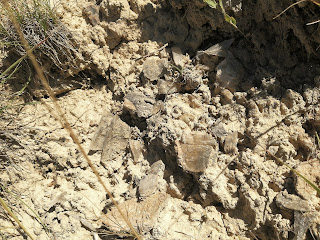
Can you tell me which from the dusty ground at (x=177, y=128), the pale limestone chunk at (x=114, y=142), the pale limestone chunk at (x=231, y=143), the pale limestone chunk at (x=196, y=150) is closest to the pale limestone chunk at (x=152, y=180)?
the dusty ground at (x=177, y=128)

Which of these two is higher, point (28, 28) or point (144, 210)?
point (28, 28)

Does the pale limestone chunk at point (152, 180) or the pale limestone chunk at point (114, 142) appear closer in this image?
the pale limestone chunk at point (152, 180)

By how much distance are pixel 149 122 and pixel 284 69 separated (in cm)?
94

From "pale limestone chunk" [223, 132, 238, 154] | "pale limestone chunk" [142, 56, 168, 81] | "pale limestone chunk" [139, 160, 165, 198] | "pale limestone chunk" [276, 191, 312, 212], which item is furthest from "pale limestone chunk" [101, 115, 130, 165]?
"pale limestone chunk" [276, 191, 312, 212]

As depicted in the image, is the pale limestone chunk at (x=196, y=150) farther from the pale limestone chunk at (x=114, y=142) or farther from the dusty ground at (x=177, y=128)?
the pale limestone chunk at (x=114, y=142)

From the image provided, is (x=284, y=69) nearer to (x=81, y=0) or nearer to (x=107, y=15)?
(x=107, y=15)

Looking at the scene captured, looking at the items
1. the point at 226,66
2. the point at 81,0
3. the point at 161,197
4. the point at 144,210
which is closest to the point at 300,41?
the point at 226,66

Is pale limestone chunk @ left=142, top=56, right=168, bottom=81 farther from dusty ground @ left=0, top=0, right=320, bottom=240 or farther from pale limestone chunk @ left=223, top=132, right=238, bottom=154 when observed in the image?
pale limestone chunk @ left=223, top=132, right=238, bottom=154

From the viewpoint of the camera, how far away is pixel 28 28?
2176 millimetres

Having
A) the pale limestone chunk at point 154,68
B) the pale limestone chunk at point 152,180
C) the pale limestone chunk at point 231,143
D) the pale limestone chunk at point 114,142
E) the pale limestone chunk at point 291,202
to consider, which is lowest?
the pale limestone chunk at point 291,202

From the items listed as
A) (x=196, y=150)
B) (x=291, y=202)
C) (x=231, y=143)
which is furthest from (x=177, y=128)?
(x=291, y=202)

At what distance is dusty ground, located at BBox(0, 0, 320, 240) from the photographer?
1835mm

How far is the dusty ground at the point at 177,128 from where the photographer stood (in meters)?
1.83

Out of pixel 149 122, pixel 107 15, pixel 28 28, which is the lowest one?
pixel 149 122
